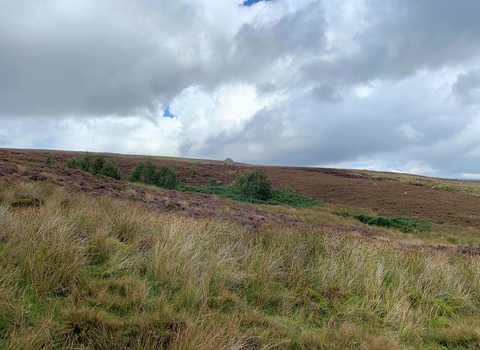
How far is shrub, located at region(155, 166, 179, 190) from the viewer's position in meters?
33.4

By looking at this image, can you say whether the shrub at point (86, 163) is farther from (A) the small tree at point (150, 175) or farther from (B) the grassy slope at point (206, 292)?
(B) the grassy slope at point (206, 292)

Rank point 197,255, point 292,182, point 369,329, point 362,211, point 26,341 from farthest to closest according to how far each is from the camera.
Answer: point 292,182
point 362,211
point 197,255
point 369,329
point 26,341

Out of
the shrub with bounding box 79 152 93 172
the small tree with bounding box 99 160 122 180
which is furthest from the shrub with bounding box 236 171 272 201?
the shrub with bounding box 79 152 93 172

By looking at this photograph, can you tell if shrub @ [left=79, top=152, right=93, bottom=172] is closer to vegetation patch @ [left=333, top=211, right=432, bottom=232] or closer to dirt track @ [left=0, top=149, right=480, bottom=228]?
dirt track @ [left=0, top=149, right=480, bottom=228]

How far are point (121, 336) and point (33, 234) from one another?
2.44 meters

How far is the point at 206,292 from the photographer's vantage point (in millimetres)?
3820

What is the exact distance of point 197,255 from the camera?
16.0ft

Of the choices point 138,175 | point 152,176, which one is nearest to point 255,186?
point 152,176

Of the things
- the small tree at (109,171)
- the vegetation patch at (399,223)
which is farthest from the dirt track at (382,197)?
the small tree at (109,171)

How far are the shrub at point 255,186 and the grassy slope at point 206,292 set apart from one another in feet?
88.1

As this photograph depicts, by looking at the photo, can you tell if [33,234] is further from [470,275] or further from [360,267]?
[470,275]

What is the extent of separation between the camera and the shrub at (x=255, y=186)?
33.6m

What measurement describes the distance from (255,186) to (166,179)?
9868 millimetres

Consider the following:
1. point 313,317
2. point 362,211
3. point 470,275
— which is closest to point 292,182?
point 362,211
